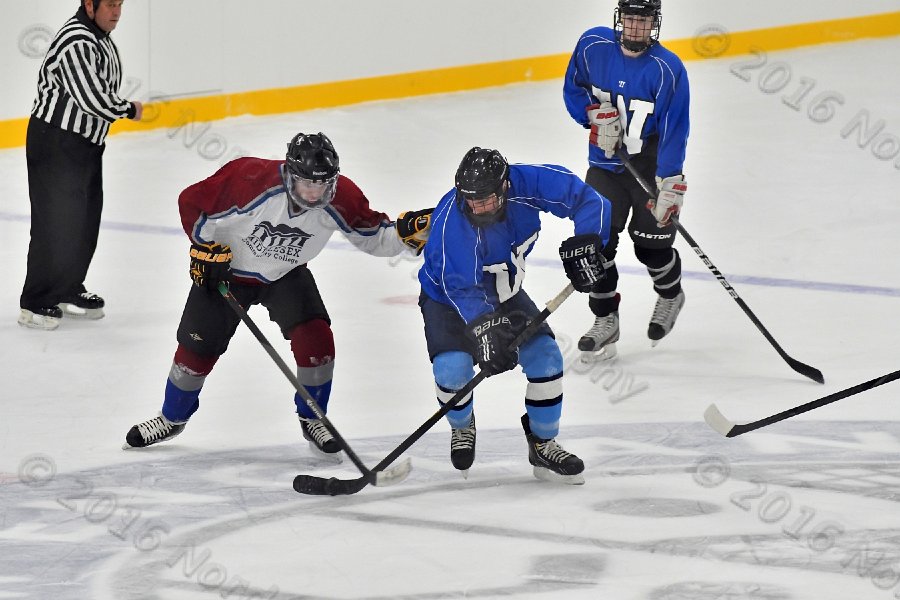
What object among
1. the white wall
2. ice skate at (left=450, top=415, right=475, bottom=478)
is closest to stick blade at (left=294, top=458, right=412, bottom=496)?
ice skate at (left=450, top=415, right=475, bottom=478)

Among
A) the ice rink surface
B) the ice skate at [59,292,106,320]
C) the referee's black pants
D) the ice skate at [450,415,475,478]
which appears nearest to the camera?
the ice rink surface

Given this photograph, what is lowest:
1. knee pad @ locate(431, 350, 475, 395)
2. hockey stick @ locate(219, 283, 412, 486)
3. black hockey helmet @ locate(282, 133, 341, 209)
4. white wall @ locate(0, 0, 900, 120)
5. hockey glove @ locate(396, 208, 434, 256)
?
white wall @ locate(0, 0, 900, 120)

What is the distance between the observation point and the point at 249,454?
4.27 m

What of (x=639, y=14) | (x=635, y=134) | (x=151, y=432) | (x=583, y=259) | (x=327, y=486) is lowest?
(x=151, y=432)

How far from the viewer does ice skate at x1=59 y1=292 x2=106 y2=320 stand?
222 inches

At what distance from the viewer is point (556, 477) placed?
158 inches

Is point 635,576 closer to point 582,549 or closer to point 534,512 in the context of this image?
point 582,549

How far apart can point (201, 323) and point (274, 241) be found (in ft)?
1.03

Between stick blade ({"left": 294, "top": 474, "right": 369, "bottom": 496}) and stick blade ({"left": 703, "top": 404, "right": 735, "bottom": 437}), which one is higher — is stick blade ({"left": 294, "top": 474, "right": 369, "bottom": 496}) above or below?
below

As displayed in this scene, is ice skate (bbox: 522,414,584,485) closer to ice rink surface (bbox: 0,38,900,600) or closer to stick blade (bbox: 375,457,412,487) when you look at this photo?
ice rink surface (bbox: 0,38,900,600)

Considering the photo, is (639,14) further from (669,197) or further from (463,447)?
(463,447)

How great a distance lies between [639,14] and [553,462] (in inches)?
69.6

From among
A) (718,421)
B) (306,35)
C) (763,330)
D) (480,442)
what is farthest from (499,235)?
(306,35)

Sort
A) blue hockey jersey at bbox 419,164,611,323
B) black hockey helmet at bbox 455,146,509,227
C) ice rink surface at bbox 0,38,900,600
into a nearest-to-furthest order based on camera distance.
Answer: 1. ice rink surface at bbox 0,38,900,600
2. black hockey helmet at bbox 455,146,509,227
3. blue hockey jersey at bbox 419,164,611,323
